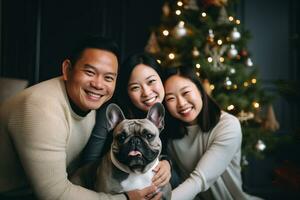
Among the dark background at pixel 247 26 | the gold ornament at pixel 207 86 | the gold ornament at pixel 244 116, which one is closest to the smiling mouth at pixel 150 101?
the gold ornament at pixel 207 86

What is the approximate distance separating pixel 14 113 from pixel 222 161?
0.77 meters

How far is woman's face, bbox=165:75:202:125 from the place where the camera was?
113 centimetres

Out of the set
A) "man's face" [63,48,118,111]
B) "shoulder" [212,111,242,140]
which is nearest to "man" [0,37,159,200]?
"man's face" [63,48,118,111]

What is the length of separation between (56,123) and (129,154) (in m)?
0.25

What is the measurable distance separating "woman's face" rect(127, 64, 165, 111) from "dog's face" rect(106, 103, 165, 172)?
7cm

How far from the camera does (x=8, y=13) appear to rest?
2.02m

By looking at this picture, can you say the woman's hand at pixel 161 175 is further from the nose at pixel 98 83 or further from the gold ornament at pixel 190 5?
the gold ornament at pixel 190 5

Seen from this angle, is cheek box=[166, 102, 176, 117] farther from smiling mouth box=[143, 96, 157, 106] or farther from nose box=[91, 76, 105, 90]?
nose box=[91, 76, 105, 90]

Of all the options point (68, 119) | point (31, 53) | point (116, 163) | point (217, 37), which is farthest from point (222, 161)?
point (31, 53)

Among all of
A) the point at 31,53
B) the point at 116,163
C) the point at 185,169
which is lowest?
the point at 185,169

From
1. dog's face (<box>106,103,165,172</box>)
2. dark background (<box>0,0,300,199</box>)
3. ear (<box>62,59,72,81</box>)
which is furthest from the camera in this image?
dark background (<box>0,0,300,199</box>)

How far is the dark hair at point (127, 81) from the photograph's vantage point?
3.67 ft

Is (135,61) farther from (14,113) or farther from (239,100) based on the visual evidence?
(239,100)

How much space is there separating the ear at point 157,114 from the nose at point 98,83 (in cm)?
17
